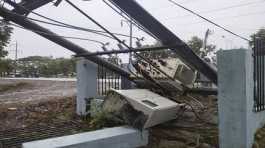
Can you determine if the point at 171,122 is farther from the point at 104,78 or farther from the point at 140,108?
the point at 104,78

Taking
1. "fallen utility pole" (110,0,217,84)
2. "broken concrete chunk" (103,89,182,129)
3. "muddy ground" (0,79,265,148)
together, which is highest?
"fallen utility pole" (110,0,217,84)

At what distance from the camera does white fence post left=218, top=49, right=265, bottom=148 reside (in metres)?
4.44

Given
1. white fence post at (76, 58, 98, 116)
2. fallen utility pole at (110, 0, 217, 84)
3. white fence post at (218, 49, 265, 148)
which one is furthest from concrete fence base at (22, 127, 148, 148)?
white fence post at (76, 58, 98, 116)

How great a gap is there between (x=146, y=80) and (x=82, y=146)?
276 cm

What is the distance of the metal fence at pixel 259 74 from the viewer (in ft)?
17.1

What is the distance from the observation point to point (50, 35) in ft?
19.7

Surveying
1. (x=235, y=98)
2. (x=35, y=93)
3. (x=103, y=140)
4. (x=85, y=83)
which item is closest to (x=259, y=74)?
(x=235, y=98)

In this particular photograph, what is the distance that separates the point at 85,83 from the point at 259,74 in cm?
409

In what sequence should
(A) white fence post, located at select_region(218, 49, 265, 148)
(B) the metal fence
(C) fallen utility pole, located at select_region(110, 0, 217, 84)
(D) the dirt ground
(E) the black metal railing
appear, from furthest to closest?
(D) the dirt ground < (E) the black metal railing < (B) the metal fence < (C) fallen utility pole, located at select_region(110, 0, 217, 84) < (A) white fence post, located at select_region(218, 49, 265, 148)

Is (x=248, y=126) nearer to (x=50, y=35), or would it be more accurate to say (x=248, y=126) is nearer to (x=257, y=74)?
(x=257, y=74)

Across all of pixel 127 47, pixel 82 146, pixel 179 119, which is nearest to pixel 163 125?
pixel 179 119

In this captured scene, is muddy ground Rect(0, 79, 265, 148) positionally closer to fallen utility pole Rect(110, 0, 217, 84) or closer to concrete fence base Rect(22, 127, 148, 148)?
concrete fence base Rect(22, 127, 148, 148)

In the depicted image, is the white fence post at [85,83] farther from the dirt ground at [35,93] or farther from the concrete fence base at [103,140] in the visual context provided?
the dirt ground at [35,93]

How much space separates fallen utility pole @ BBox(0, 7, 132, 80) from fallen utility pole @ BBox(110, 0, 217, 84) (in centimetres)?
177
